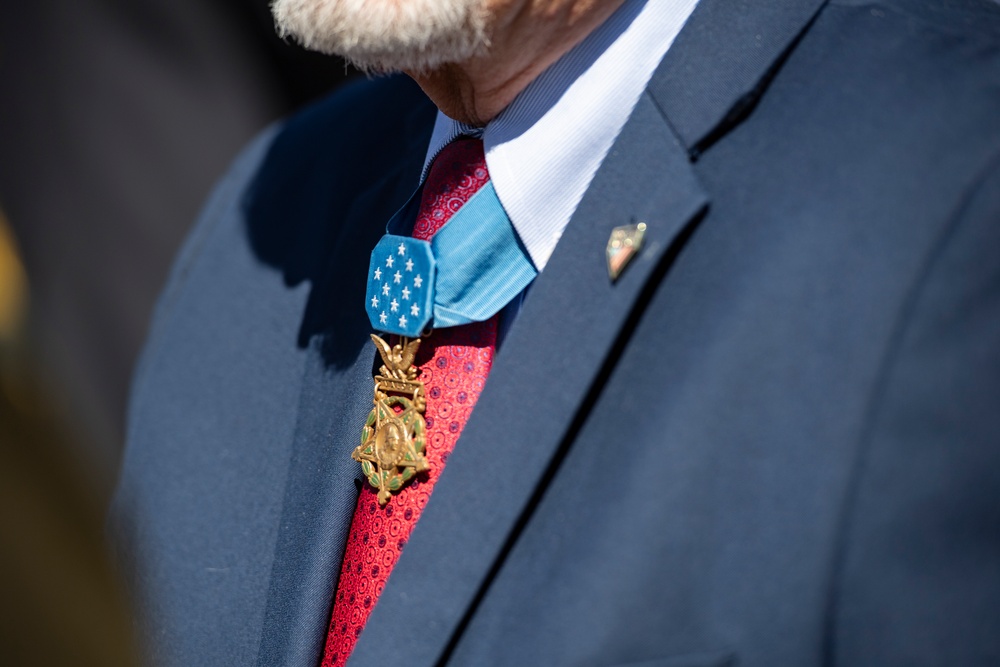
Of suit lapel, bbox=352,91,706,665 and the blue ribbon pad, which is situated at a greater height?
the blue ribbon pad

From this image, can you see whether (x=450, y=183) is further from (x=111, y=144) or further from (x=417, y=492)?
(x=111, y=144)

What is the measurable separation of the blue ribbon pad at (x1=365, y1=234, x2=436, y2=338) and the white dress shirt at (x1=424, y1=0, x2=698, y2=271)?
125 mm

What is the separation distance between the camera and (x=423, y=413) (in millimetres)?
1143

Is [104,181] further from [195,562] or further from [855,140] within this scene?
[855,140]

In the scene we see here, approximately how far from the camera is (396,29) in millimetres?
1090

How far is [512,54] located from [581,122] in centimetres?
13

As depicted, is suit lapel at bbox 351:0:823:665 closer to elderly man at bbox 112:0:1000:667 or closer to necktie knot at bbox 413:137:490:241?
elderly man at bbox 112:0:1000:667

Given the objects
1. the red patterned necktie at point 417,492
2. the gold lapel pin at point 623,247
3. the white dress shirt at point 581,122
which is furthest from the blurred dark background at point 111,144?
the gold lapel pin at point 623,247

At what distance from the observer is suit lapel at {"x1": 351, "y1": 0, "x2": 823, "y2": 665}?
1.00 meters

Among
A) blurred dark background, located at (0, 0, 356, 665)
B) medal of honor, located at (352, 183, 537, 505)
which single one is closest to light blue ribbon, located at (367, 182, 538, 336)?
medal of honor, located at (352, 183, 537, 505)

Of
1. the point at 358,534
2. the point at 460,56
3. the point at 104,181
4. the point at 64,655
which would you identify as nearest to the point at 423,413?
the point at 358,534

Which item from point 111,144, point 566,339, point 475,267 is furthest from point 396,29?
point 111,144

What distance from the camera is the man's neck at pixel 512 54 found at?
1137 mm

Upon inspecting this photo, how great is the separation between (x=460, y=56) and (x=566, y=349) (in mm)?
374
